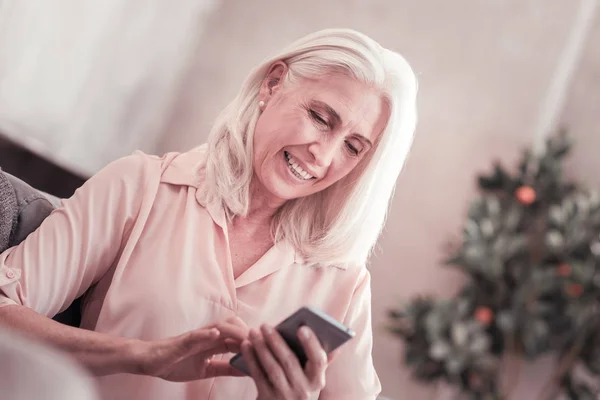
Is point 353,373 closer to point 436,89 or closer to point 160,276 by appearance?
point 160,276

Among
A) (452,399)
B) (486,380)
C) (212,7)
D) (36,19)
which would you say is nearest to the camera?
(36,19)

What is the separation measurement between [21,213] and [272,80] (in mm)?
612

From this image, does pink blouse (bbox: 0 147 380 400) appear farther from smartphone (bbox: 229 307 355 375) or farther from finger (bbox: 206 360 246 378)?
smartphone (bbox: 229 307 355 375)

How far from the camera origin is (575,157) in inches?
186

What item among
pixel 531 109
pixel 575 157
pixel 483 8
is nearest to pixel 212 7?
pixel 483 8

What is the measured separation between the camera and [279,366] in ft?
3.78

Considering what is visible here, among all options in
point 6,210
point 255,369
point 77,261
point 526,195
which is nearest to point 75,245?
point 77,261

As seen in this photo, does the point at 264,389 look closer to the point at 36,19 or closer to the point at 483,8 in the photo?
the point at 36,19

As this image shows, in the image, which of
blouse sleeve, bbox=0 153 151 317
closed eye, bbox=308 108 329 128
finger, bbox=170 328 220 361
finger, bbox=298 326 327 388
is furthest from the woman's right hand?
closed eye, bbox=308 108 329 128

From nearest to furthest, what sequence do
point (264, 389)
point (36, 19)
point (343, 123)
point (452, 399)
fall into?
1. point (264, 389)
2. point (343, 123)
3. point (36, 19)
4. point (452, 399)

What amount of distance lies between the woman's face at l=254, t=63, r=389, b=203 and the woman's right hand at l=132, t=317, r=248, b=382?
Answer: 0.44 metres

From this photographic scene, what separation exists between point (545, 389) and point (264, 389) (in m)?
3.72

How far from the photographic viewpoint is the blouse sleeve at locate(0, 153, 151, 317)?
136 cm

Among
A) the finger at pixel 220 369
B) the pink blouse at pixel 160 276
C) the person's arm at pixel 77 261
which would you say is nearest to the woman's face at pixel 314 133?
the pink blouse at pixel 160 276
